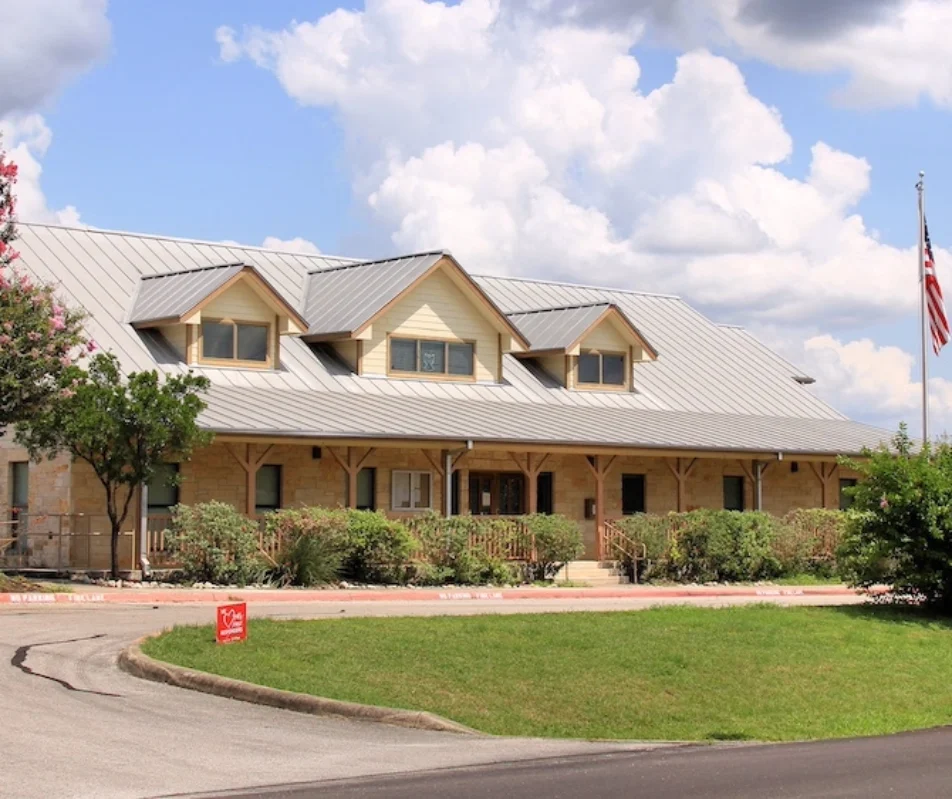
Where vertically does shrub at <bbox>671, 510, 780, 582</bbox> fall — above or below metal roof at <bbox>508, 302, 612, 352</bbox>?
below

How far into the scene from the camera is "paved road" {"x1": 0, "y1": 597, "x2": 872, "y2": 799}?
1129cm

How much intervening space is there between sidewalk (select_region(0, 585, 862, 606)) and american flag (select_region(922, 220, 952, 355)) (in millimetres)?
6063

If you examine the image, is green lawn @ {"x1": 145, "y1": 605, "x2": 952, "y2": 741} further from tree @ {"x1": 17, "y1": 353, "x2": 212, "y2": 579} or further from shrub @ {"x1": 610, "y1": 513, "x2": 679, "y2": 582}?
shrub @ {"x1": 610, "y1": 513, "x2": 679, "y2": 582}

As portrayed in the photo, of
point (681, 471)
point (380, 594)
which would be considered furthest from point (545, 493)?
point (380, 594)

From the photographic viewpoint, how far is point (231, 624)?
17.7 m

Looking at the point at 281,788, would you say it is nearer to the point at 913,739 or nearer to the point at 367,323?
the point at 913,739

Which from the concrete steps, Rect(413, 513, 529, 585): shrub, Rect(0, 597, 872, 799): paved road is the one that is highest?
Rect(413, 513, 529, 585): shrub

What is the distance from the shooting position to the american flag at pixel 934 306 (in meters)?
36.0

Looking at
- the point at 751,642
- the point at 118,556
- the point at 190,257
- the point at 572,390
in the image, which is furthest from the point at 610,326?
the point at 751,642

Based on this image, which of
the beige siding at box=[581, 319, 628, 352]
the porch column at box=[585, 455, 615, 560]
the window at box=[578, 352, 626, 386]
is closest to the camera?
the porch column at box=[585, 455, 615, 560]

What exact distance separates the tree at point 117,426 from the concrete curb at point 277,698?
38.5ft

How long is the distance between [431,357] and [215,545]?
1076 cm

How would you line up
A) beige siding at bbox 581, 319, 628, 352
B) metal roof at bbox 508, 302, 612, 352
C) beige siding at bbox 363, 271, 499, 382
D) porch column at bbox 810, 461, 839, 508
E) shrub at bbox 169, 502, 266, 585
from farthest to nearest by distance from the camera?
beige siding at bbox 581, 319, 628, 352 < porch column at bbox 810, 461, 839, 508 < metal roof at bbox 508, 302, 612, 352 < beige siding at bbox 363, 271, 499, 382 < shrub at bbox 169, 502, 266, 585

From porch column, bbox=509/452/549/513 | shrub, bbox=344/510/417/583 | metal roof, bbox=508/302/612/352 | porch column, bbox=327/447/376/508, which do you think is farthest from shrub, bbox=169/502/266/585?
metal roof, bbox=508/302/612/352
